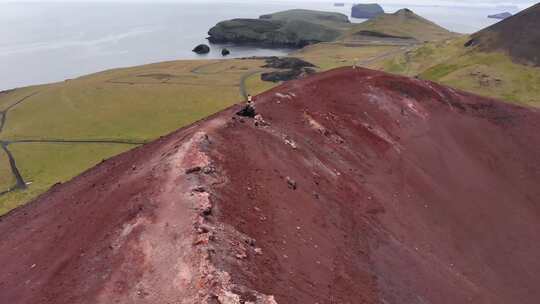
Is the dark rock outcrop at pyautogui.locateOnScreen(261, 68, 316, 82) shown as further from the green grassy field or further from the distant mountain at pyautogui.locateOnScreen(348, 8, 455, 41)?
the distant mountain at pyautogui.locateOnScreen(348, 8, 455, 41)

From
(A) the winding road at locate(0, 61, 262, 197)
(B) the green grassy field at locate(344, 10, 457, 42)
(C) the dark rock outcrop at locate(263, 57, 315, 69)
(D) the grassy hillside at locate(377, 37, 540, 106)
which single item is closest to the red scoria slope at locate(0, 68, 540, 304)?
(A) the winding road at locate(0, 61, 262, 197)

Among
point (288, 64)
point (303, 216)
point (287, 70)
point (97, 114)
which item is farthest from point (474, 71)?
point (303, 216)

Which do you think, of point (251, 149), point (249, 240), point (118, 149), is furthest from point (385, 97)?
point (118, 149)

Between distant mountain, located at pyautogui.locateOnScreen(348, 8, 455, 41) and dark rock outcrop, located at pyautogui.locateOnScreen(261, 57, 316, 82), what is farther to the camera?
distant mountain, located at pyautogui.locateOnScreen(348, 8, 455, 41)

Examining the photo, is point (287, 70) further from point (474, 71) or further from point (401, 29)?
point (401, 29)

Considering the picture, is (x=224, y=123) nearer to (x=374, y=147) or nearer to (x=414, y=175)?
(x=374, y=147)

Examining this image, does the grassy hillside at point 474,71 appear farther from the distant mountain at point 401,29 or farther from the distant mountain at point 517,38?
the distant mountain at point 401,29
